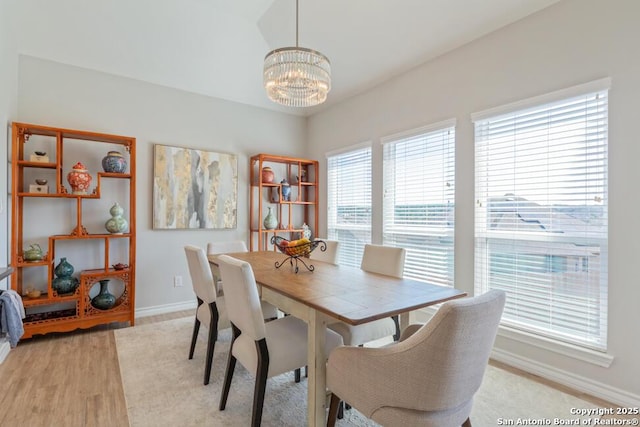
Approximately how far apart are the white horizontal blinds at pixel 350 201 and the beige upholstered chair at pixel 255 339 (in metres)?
2.05

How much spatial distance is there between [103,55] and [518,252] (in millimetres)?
4305

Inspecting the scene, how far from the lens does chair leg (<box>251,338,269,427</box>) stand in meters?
1.60

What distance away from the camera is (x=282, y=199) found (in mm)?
Result: 4492

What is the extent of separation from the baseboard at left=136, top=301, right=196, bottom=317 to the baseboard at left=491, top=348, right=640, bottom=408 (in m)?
3.30

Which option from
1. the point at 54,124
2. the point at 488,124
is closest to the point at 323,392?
the point at 488,124

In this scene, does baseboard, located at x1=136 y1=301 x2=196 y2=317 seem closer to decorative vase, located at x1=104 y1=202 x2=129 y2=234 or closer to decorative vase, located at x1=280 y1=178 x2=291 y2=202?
decorative vase, located at x1=104 y1=202 x2=129 y2=234

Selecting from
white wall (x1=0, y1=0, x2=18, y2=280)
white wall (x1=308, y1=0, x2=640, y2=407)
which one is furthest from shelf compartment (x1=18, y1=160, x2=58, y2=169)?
white wall (x1=308, y1=0, x2=640, y2=407)

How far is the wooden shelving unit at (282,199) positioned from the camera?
4.37 metres

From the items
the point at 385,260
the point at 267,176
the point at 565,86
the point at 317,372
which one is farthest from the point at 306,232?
the point at 565,86

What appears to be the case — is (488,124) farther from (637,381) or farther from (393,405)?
(393,405)

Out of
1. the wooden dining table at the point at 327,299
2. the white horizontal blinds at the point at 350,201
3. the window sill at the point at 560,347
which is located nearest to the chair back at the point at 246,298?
the wooden dining table at the point at 327,299

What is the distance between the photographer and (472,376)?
121 centimetres

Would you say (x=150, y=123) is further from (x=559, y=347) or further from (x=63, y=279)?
(x=559, y=347)

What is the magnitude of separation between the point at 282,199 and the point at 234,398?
2.82m
